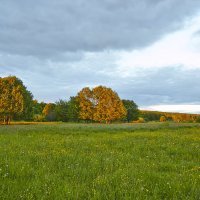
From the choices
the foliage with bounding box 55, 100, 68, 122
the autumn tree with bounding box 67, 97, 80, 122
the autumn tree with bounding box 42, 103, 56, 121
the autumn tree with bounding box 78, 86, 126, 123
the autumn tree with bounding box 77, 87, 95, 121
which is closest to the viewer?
the autumn tree with bounding box 78, 86, 126, 123

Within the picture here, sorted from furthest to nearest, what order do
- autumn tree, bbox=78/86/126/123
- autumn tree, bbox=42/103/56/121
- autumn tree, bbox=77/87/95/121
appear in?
autumn tree, bbox=42/103/56/121 → autumn tree, bbox=77/87/95/121 → autumn tree, bbox=78/86/126/123

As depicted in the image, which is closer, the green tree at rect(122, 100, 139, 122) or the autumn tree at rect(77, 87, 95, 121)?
the autumn tree at rect(77, 87, 95, 121)

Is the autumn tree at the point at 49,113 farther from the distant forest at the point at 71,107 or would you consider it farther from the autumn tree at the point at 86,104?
the autumn tree at the point at 86,104

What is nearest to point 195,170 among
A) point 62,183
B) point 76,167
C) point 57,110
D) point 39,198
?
point 76,167

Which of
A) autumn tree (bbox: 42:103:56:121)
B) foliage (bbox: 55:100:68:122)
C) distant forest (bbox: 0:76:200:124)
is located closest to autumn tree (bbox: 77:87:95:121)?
distant forest (bbox: 0:76:200:124)

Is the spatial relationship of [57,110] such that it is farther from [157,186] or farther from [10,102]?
[157,186]

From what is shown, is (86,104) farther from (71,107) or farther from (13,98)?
(13,98)

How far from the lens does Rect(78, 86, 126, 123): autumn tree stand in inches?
4318

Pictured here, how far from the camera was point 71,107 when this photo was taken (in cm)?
12025

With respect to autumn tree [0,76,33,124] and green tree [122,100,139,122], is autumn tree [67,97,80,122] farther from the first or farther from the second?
green tree [122,100,139,122]

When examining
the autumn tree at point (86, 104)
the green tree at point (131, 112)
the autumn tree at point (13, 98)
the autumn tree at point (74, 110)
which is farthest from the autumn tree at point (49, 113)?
the autumn tree at point (13, 98)

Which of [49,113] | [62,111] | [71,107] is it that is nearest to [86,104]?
[71,107]

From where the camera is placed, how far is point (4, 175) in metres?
8.77

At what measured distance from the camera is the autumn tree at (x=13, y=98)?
274 ft
